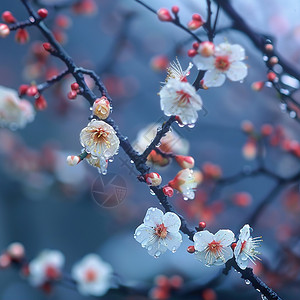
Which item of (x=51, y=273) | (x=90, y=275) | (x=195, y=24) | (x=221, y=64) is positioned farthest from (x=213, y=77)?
(x=90, y=275)

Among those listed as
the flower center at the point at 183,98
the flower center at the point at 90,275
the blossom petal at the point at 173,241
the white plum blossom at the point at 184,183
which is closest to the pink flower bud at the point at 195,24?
the flower center at the point at 183,98

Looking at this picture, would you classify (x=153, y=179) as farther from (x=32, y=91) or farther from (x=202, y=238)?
(x=32, y=91)

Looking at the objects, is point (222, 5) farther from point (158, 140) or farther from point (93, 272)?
point (93, 272)

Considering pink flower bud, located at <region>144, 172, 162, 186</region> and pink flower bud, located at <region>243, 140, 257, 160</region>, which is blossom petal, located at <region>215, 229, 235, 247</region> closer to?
pink flower bud, located at <region>144, 172, 162, 186</region>

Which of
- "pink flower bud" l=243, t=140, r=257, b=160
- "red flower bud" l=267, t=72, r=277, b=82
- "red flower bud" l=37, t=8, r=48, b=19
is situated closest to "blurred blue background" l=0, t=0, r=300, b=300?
"pink flower bud" l=243, t=140, r=257, b=160

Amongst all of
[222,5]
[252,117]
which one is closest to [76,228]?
[252,117]

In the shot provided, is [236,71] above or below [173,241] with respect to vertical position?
above
